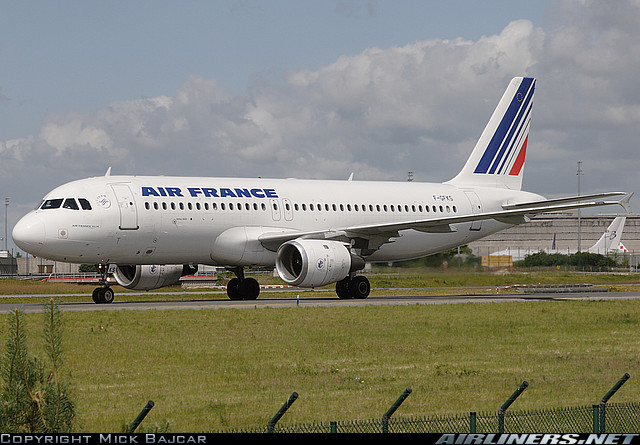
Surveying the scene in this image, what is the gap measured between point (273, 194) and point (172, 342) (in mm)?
15716

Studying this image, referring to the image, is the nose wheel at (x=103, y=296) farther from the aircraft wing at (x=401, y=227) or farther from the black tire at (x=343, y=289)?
the black tire at (x=343, y=289)

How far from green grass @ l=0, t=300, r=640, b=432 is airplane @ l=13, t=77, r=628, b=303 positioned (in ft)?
16.2

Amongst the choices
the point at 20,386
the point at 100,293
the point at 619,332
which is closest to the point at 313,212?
the point at 100,293

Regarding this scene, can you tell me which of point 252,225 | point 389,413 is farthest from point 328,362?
point 252,225

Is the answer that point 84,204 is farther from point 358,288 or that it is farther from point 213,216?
point 358,288

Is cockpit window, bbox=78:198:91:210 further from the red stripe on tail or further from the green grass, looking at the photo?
the red stripe on tail

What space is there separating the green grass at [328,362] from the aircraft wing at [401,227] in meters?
6.45

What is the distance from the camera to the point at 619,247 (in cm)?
Result: 12638

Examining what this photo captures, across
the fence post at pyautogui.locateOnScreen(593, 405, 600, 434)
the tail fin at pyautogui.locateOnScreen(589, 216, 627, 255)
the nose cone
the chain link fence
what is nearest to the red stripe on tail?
the nose cone

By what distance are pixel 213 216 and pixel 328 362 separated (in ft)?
53.2

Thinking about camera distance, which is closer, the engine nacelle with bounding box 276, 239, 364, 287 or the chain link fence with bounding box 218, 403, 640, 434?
the chain link fence with bounding box 218, 403, 640, 434

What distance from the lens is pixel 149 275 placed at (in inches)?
1428

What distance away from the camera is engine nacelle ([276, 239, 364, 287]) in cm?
3244

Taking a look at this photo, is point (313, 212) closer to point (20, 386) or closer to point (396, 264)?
point (396, 264)
